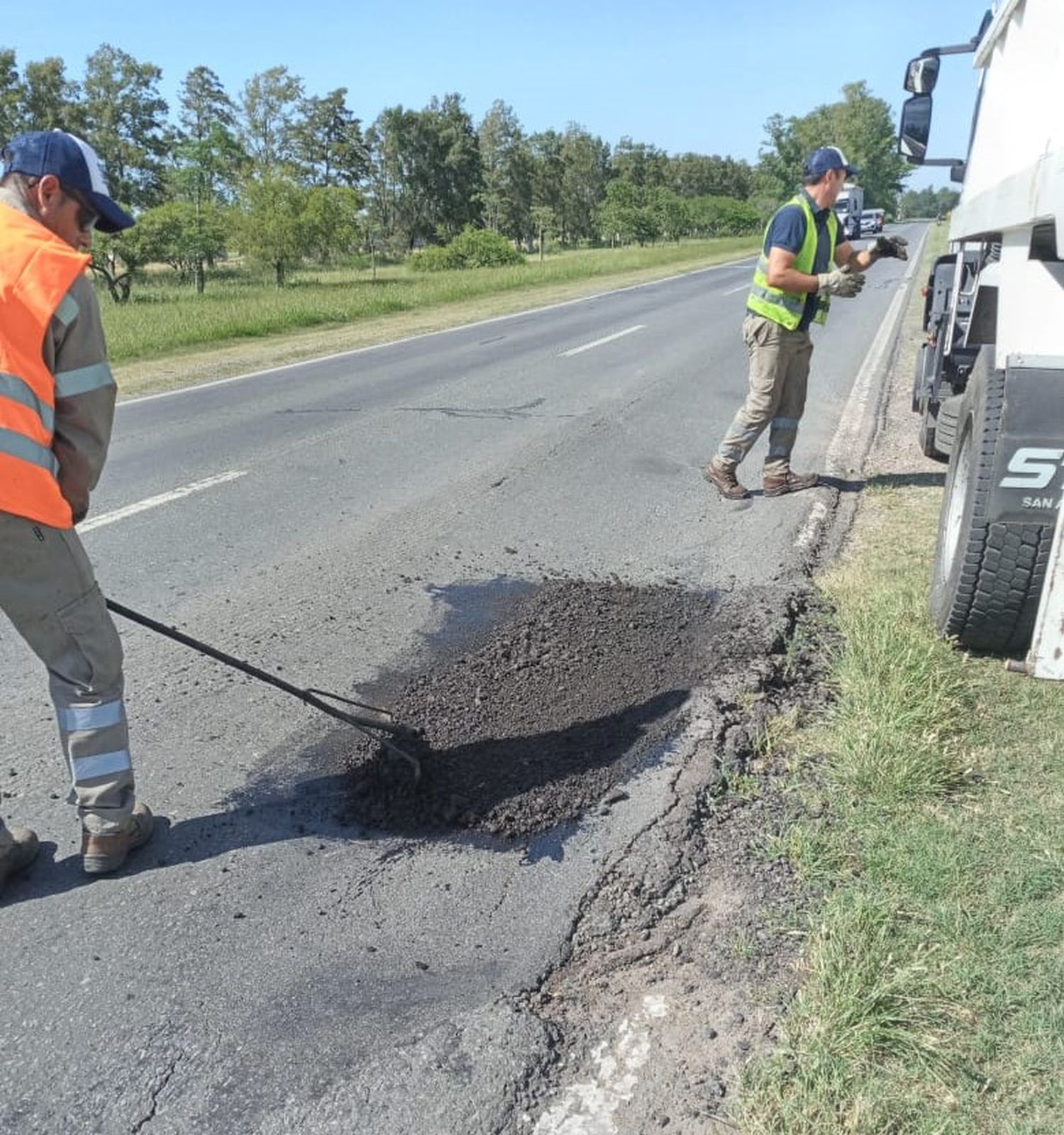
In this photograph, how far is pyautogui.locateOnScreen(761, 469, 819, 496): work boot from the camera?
20.8ft

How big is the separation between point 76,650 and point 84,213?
1.14m

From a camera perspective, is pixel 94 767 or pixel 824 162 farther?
pixel 824 162

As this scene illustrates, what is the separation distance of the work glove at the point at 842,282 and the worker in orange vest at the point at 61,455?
4272 millimetres

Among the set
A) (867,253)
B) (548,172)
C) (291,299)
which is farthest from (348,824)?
(548,172)

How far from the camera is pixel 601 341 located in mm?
14156

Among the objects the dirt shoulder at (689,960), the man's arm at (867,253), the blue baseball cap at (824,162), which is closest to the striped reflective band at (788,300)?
the man's arm at (867,253)

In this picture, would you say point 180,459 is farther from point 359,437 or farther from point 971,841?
point 971,841

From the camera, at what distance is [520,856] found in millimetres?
2725

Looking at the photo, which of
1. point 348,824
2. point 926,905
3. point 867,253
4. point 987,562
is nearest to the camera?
point 926,905

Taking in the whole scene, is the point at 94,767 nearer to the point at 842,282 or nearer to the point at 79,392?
the point at 79,392

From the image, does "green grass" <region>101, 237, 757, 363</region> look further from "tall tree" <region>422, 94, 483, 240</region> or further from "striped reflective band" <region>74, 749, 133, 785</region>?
"tall tree" <region>422, 94, 483, 240</region>

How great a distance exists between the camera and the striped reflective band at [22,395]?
89.2 inches

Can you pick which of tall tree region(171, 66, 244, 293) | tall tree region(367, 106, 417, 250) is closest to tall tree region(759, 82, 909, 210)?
tall tree region(367, 106, 417, 250)

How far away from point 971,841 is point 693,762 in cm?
87
